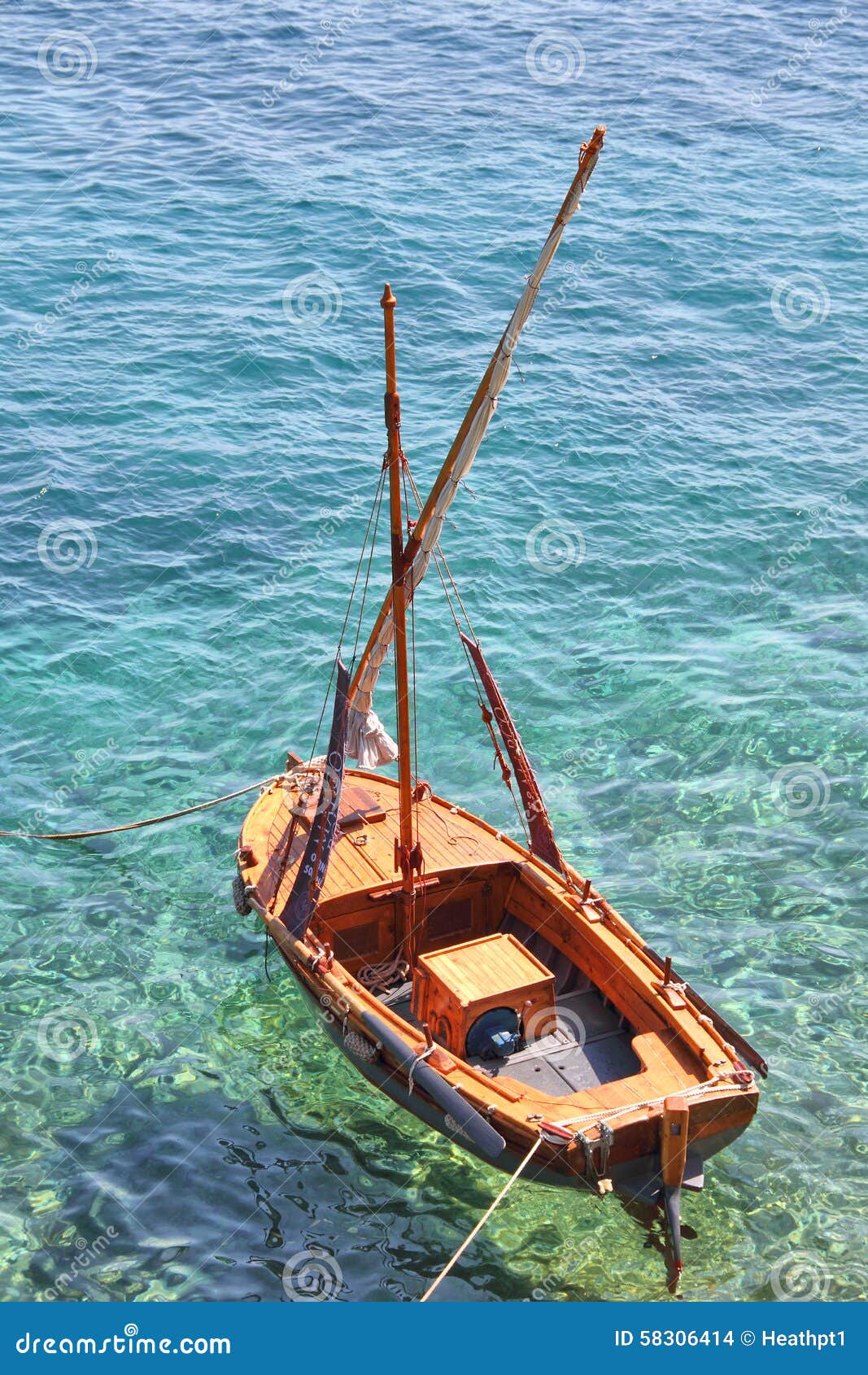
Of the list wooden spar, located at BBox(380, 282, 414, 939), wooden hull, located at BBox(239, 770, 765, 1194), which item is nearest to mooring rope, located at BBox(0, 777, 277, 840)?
wooden hull, located at BBox(239, 770, 765, 1194)

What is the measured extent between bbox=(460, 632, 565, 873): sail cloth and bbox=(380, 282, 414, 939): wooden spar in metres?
→ 1.51

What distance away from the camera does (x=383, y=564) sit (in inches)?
1315

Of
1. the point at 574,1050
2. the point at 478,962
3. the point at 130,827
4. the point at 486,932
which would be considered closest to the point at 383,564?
the point at 130,827

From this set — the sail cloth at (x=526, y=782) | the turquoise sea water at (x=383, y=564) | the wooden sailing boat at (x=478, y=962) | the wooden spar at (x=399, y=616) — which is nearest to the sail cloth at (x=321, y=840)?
the wooden sailing boat at (x=478, y=962)

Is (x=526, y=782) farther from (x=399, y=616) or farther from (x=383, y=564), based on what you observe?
(x=383, y=564)

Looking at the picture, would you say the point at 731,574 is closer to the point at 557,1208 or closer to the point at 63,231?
the point at 557,1208

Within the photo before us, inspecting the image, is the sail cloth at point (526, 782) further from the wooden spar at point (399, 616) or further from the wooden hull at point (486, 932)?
the wooden spar at point (399, 616)

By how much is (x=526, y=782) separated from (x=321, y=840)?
11.0 ft

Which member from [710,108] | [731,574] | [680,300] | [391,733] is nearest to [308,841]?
[391,733]

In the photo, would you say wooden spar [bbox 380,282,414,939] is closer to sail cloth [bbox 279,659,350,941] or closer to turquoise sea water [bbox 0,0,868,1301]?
sail cloth [bbox 279,659,350,941]

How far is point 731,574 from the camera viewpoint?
3084 cm

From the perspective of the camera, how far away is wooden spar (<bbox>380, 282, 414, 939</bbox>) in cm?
1733

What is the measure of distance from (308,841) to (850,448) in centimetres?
2218

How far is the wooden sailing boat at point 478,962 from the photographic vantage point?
15.7 meters
